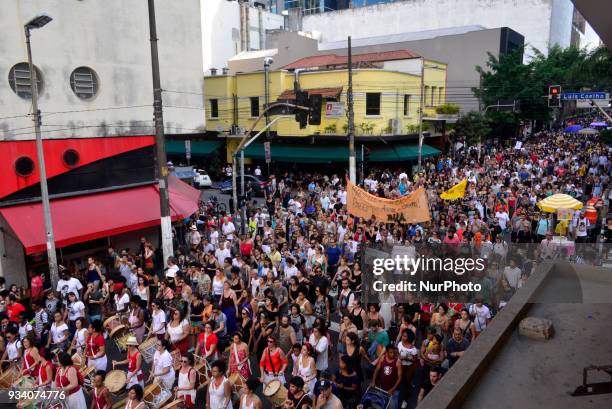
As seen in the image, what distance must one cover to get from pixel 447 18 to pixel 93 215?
49858 mm

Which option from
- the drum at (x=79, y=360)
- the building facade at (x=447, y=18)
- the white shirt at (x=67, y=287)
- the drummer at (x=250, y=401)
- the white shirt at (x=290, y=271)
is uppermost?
the building facade at (x=447, y=18)

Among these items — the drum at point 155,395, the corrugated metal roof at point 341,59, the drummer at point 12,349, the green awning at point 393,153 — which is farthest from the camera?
the corrugated metal roof at point 341,59

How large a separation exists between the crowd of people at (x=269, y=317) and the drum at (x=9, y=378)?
7.0 inches

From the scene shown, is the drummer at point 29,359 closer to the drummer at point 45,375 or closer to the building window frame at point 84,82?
the drummer at point 45,375

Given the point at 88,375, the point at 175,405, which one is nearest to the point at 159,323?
the point at 88,375

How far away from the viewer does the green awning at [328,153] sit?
102ft

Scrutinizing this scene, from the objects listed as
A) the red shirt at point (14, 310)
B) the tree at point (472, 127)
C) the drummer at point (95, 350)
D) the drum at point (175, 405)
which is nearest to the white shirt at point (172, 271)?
the red shirt at point (14, 310)

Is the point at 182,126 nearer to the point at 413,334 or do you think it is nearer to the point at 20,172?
the point at 20,172

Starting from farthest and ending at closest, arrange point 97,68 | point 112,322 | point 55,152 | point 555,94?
1. point 555,94
2. point 97,68
3. point 55,152
4. point 112,322

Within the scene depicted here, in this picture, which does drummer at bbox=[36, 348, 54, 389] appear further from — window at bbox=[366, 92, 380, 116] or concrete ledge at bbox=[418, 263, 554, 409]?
window at bbox=[366, 92, 380, 116]

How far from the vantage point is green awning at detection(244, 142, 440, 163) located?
1224 inches

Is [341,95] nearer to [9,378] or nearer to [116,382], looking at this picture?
[9,378]

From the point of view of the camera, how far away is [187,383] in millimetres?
7648

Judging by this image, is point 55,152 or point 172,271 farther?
point 55,152
